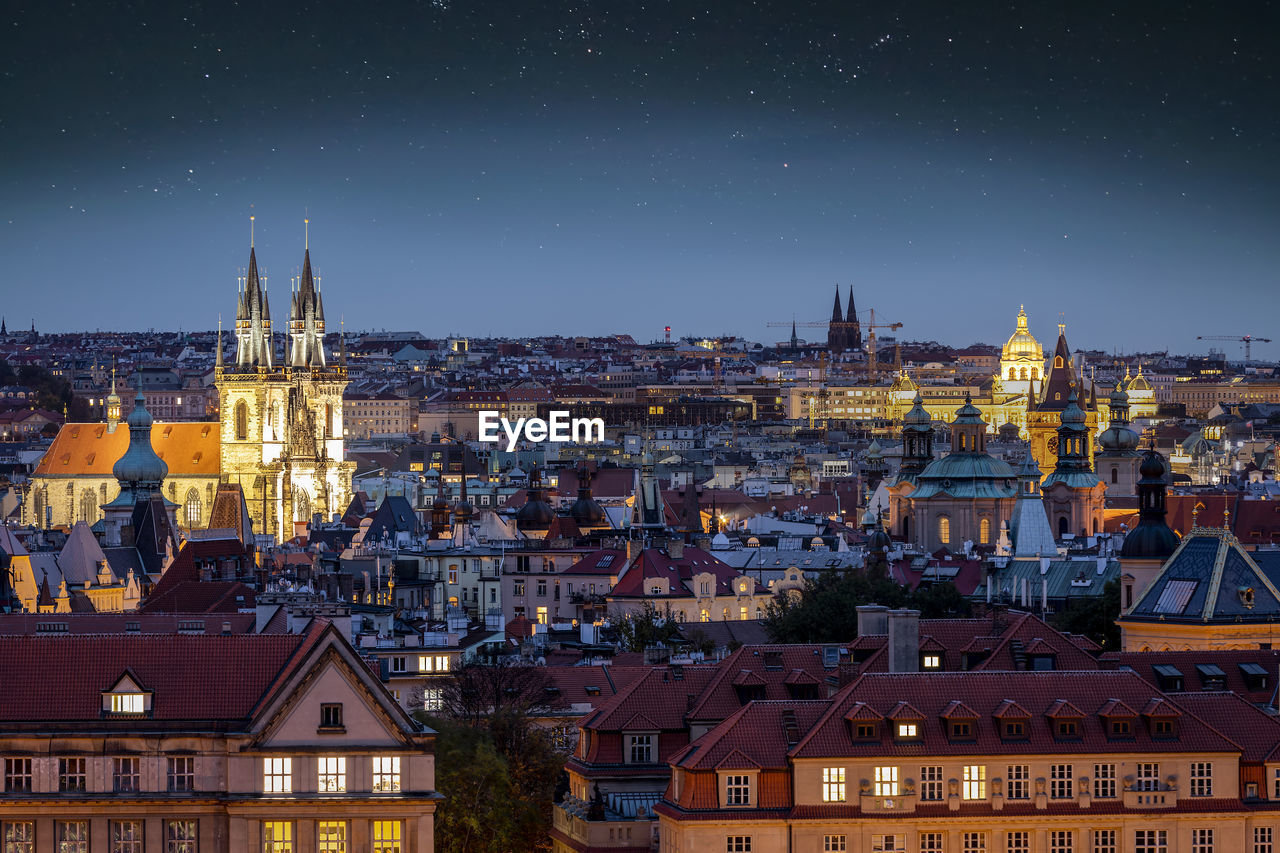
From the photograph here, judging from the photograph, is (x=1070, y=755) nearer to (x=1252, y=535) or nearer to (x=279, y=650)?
(x=279, y=650)

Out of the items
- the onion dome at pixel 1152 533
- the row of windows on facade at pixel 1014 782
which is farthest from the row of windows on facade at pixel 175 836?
the onion dome at pixel 1152 533

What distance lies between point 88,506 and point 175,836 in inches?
4820

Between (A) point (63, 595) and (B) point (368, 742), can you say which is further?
(A) point (63, 595)

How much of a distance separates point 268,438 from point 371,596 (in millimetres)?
70985

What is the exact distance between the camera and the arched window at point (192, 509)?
165 meters

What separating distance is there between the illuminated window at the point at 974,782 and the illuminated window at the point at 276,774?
10668 millimetres

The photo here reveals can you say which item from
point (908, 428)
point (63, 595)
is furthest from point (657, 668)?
point (908, 428)

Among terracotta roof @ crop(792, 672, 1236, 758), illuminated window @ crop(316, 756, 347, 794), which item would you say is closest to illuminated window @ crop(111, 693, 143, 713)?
illuminated window @ crop(316, 756, 347, 794)

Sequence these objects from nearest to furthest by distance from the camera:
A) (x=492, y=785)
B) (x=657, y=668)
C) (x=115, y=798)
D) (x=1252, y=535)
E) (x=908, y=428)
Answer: (x=115, y=798), (x=492, y=785), (x=657, y=668), (x=1252, y=535), (x=908, y=428)

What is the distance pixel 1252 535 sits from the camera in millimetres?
111625

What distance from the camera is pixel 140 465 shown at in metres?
149

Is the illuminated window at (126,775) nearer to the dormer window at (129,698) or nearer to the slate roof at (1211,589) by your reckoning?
the dormer window at (129,698)

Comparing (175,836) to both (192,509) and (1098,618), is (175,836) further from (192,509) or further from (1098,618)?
(192,509)

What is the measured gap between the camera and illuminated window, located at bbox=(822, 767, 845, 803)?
47.2m
